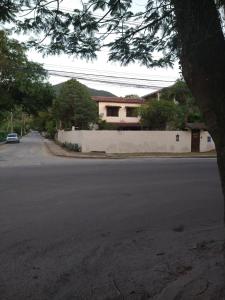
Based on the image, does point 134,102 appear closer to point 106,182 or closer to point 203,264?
point 106,182

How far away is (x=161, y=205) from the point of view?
1095cm

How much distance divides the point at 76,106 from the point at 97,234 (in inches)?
1733

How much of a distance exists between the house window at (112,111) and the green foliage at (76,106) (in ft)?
36.2

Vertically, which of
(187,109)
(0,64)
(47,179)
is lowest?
(47,179)

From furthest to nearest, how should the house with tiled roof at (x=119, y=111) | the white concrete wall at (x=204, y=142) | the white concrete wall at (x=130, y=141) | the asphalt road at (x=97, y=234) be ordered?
1. the house with tiled roof at (x=119, y=111)
2. the white concrete wall at (x=204, y=142)
3. the white concrete wall at (x=130, y=141)
4. the asphalt road at (x=97, y=234)

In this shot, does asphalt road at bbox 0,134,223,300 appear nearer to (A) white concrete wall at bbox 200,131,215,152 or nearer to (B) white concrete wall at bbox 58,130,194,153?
(B) white concrete wall at bbox 58,130,194,153

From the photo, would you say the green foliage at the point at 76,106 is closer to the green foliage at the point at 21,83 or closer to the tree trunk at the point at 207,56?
the green foliage at the point at 21,83

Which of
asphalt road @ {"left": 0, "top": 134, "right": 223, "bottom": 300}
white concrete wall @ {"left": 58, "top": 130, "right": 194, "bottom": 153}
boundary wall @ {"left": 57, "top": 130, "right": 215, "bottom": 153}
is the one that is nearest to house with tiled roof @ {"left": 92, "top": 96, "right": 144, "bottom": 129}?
boundary wall @ {"left": 57, "top": 130, "right": 215, "bottom": 153}

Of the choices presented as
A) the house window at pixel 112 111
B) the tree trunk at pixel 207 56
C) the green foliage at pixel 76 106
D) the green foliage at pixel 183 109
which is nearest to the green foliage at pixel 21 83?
the green foliage at pixel 76 106

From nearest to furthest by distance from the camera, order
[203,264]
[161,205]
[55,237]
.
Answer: [203,264] → [55,237] → [161,205]

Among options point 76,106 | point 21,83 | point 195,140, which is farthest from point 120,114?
point 195,140

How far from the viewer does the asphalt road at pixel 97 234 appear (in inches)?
217

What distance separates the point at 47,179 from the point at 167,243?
31.8 feet

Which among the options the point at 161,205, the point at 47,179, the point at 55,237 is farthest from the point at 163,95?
the point at 55,237
